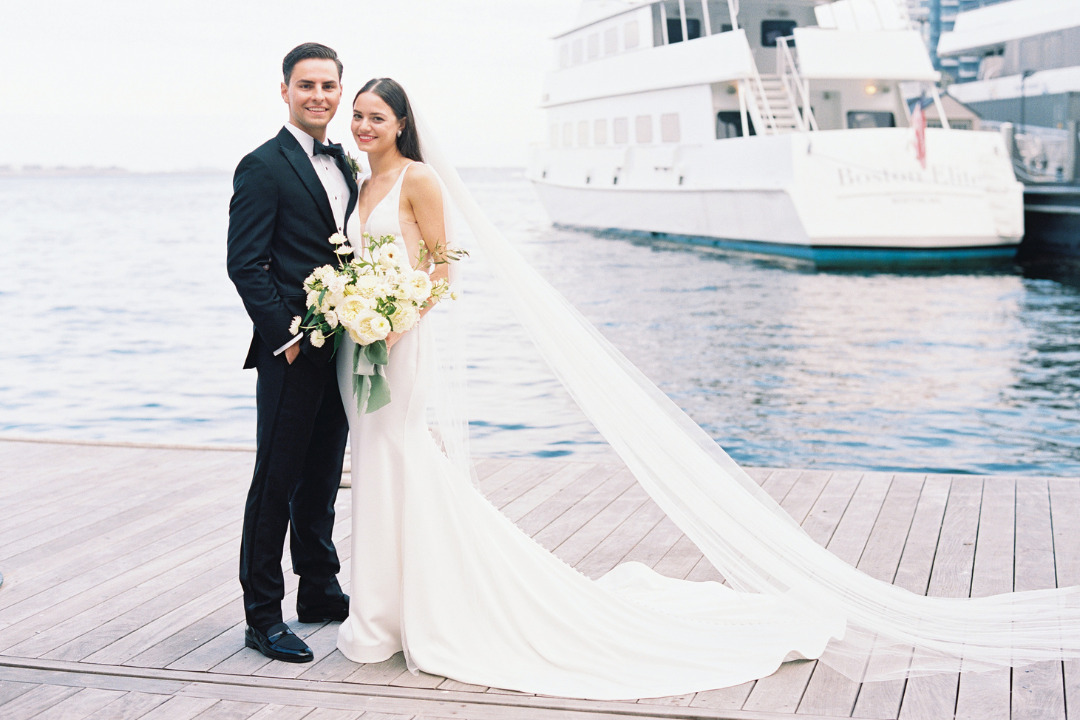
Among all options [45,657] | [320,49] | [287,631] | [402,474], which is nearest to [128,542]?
[45,657]

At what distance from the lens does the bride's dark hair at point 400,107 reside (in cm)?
331

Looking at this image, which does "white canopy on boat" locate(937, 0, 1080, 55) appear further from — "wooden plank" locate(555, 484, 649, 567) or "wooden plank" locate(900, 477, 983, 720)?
"wooden plank" locate(555, 484, 649, 567)

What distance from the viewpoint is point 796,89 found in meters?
24.1

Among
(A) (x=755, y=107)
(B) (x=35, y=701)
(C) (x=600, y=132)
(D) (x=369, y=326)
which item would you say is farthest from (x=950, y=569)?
(C) (x=600, y=132)

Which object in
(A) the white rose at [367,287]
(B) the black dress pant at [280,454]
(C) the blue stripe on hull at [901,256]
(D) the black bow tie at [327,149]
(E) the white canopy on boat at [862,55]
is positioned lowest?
(C) the blue stripe on hull at [901,256]

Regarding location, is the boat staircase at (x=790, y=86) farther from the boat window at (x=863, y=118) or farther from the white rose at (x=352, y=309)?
the white rose at (x=352, y=309)

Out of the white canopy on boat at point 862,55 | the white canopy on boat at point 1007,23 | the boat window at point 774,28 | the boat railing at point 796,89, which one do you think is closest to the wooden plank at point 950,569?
the boat railing at point 796,89

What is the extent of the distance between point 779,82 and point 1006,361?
13.5m

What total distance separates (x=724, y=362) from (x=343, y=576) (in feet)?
29.9

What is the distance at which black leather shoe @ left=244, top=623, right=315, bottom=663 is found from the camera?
3367mm

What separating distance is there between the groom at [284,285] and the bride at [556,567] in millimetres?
112

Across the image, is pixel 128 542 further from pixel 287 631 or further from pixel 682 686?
pixel 682 686

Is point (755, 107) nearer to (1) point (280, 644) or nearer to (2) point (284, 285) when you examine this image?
(2) point (284, 285)

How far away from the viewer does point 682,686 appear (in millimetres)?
3172
